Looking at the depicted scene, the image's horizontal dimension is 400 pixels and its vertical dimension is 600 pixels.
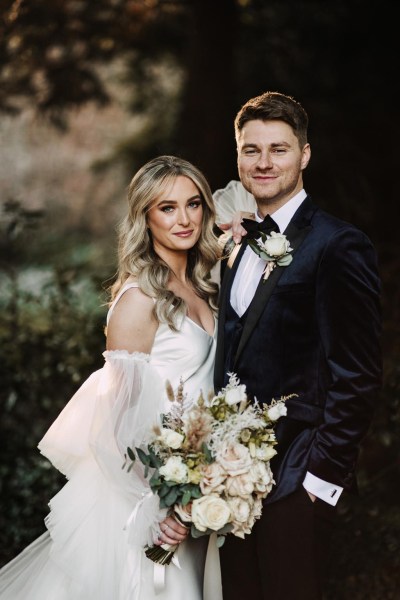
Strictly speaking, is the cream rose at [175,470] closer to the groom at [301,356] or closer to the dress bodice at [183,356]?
the groom at [301,356]

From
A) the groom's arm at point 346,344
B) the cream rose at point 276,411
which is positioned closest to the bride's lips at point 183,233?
the groom's arm at point 346,344

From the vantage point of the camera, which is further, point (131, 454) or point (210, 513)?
point (131, 454)

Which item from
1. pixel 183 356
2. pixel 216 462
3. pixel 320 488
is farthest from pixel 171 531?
pixel 183 356

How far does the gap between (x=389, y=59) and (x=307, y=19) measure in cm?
67

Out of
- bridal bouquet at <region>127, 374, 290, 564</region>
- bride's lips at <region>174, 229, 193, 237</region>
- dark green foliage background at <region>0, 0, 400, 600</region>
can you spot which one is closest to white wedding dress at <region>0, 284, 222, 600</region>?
bridal bouquet at <region>127, 374, 290, 564</region>

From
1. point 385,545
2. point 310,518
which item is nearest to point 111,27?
point 385,545

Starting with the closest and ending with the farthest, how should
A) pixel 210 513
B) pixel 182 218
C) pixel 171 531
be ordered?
pixel 210 513 → pixel 171 531 → pixel 182 218

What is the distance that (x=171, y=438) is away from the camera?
259cm

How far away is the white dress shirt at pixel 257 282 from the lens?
111 inches

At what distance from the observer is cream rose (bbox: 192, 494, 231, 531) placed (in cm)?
255

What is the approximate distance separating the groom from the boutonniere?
0.01 m

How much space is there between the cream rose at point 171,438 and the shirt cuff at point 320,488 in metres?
0.51

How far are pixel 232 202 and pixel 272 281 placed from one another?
41.9 inches

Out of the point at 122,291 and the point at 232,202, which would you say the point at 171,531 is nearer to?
the point at 122,291
